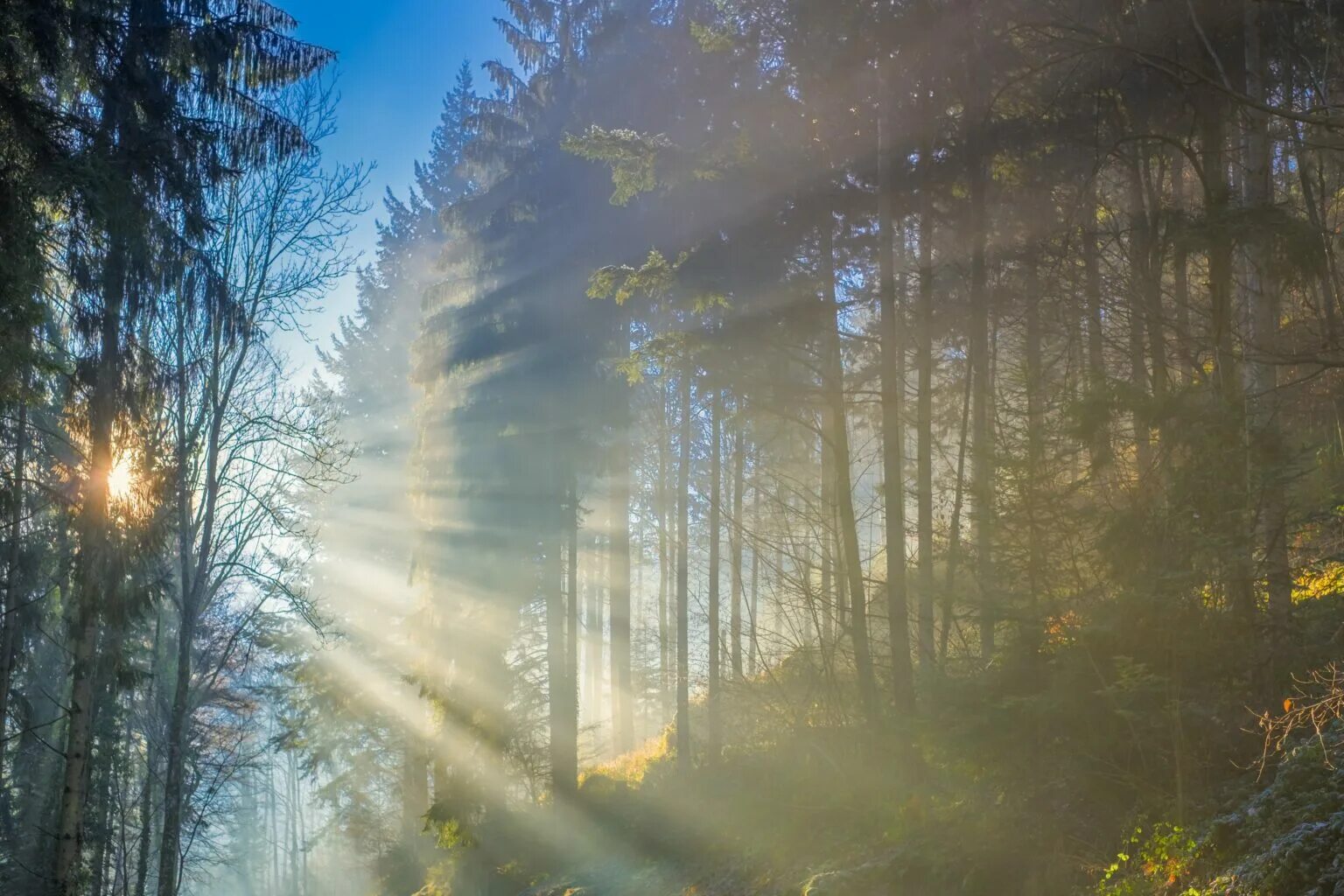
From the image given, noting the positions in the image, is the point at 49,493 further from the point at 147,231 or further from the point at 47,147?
the point at 47,147

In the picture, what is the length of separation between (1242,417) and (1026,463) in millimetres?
1628

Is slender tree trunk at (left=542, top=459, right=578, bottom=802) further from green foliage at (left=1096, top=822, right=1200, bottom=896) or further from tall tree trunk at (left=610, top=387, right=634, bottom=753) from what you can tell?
green foliage at (left=1096, top=822, right=1200, bottom=896)

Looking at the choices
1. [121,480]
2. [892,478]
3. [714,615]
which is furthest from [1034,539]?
[121,480]

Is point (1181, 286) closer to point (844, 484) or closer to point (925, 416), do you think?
point (925, 416)

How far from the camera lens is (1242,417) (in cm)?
673

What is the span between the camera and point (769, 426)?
1923 centimetres

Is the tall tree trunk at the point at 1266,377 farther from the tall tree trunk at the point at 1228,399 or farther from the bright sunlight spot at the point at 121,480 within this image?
the bright sunlight spot at the point at 121,480

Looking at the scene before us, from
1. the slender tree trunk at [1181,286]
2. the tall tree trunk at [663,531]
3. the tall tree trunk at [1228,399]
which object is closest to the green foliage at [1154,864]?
the tall tree trunk at [1228,399]

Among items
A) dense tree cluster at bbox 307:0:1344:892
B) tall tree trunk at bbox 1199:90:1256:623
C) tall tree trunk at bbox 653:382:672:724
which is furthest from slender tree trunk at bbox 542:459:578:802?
tall tree trunk at bbox 1199:90:1256:623

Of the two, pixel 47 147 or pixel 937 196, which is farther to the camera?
pixel 937 196

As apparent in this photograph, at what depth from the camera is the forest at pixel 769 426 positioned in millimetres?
7156

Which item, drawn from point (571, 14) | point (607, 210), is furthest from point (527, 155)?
point (571, 14)

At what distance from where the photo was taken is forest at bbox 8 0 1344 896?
716 centimetres

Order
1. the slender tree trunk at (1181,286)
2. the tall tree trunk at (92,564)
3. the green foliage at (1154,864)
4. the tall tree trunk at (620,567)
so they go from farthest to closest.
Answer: the tall tree trunk at (620,567) < the tall tree trunk at (92,564) < the slender tree trunk at (1181,286) < the green foliage at (1154,864)
